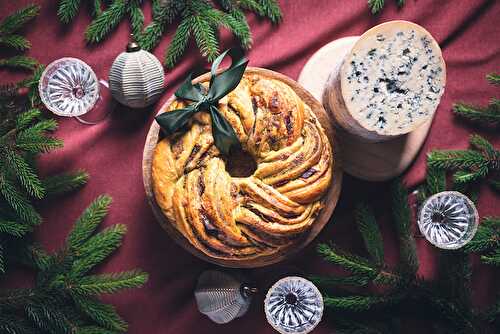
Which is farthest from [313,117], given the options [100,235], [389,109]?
[100,235]

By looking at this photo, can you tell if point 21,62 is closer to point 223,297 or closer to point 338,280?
point 223,297

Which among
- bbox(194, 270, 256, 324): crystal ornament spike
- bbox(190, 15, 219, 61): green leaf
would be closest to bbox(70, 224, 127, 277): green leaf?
bbox(194, 270, 256, 324): crystal ornament spike

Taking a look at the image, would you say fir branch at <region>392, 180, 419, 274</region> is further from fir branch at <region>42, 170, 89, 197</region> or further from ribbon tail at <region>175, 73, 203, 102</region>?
fir branch at <region>42, 170, 89, 197</region>

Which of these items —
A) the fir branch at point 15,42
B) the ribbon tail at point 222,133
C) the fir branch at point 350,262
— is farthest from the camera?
the fir branch at point 15,42

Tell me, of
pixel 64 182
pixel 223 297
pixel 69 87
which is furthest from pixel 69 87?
pixel 223 297

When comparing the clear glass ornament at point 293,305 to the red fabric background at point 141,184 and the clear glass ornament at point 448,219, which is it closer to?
the red fabric background at point 141,184

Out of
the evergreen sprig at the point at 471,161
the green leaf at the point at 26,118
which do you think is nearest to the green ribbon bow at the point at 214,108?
the green leaf at the point at 26,118

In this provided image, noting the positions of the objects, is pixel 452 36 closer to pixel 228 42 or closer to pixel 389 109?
pixel 389 109
